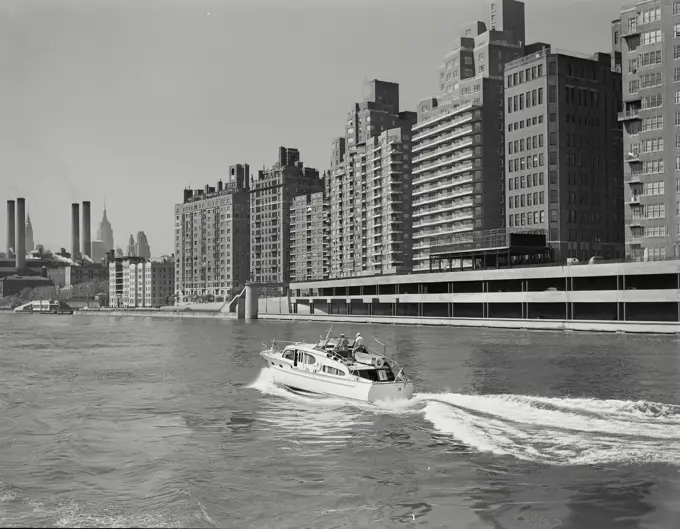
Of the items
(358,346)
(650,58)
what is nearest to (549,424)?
(358,346)

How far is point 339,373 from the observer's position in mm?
48906

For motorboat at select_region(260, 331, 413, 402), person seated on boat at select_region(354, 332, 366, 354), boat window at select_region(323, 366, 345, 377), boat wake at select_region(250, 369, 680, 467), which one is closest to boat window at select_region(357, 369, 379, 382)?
motorboat at select_region(260, 331, 413, 402)

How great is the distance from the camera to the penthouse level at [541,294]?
124 m

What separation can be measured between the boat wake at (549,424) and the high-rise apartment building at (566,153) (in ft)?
412

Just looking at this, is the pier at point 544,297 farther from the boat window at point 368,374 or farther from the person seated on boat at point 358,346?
the boat window at point 368,374

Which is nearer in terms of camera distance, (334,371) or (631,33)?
(334,371)

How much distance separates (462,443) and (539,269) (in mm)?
110444

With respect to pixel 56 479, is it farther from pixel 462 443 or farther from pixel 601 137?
pixel 601 137

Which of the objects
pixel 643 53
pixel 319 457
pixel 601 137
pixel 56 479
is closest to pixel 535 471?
pixel 319 457

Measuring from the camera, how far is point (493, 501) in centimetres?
2717

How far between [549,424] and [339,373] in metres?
14.3

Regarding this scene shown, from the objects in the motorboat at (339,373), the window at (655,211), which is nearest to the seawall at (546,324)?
the window at (655,211)

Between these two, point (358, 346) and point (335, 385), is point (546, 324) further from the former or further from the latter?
point (335, 385)

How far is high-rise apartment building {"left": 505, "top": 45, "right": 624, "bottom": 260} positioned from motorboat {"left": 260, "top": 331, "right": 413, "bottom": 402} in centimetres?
11990
